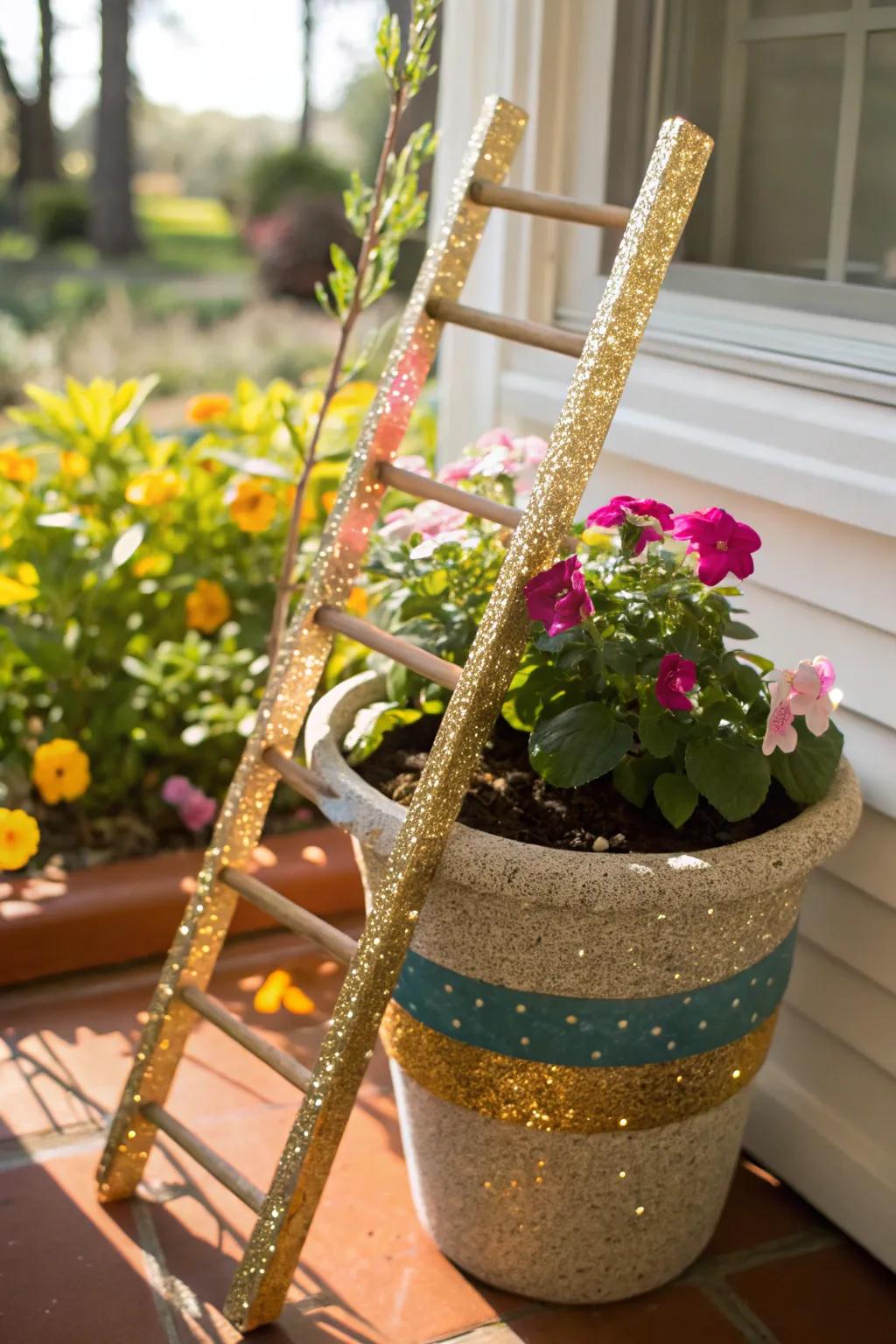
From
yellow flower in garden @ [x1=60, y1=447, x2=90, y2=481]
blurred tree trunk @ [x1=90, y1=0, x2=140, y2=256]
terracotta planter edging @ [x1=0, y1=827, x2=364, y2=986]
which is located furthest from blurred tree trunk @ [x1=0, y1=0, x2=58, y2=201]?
terracotta planter edging @ [x1=0, y1=827, x2=364, y2=986]

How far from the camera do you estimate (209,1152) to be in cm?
173

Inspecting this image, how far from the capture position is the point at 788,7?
198 cm

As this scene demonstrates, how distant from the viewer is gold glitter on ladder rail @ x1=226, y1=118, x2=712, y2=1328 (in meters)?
1.50

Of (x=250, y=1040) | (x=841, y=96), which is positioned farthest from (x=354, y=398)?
(x=250, y=1040)

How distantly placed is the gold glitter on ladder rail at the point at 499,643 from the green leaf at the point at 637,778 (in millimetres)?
175

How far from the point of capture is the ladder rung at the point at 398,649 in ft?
5.18

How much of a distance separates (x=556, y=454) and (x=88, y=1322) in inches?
48.0

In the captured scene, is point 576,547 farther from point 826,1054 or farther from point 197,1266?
point 197,1266

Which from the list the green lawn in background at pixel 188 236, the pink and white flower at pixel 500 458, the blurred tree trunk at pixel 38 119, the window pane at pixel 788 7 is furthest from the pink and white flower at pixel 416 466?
the green lawn in background at pixel 188 236

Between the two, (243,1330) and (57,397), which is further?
(57,397)

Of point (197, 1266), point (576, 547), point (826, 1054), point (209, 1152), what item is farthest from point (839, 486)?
point (197, 1266)

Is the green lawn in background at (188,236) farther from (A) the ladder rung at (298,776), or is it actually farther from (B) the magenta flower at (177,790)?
(A) the ladder rung at (298,776)

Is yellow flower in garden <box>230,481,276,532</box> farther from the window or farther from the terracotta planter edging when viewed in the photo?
the window

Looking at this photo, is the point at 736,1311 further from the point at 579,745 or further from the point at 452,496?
the point at 452,496
